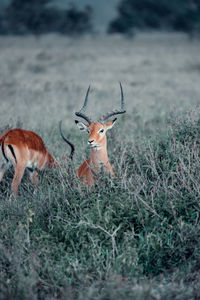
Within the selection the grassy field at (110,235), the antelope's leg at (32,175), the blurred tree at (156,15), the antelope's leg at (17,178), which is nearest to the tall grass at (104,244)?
the grassy field at (110,235)

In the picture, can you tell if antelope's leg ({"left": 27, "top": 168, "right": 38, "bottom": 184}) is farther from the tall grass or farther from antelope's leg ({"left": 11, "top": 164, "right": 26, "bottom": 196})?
the tall grass

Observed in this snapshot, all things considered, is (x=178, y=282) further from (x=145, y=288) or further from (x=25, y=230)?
(x=25, y=230)

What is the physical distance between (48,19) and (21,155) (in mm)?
34329

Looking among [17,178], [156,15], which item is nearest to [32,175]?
Result: [17,178]

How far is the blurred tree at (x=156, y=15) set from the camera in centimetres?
3685

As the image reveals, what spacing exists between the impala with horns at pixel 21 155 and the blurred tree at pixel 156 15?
3232 centimetres

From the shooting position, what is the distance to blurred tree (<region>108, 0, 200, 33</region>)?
121 feet

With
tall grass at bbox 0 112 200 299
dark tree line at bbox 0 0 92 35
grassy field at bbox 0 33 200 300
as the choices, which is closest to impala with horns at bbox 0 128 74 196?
grassy field at bbox 0 33 200 300

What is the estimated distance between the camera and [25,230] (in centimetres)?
427

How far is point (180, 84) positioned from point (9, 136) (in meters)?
11.2

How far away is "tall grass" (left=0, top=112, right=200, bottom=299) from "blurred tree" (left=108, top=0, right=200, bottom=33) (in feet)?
111

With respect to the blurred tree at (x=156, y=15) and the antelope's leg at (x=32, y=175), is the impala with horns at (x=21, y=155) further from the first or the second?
the blurred tree at (x=156, y=15)

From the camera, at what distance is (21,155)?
19.5ft

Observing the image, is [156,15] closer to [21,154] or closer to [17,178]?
[21,154]
